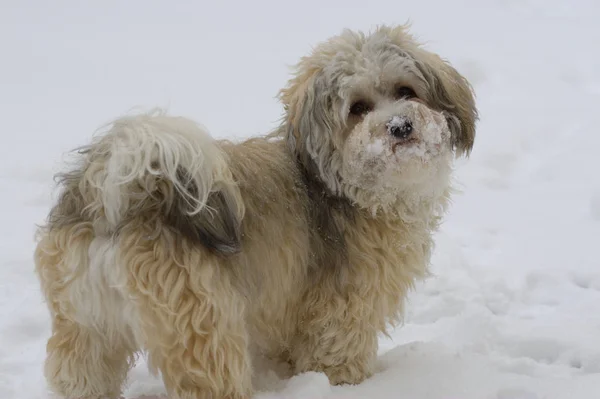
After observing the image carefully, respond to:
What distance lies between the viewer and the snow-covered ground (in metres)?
3.20

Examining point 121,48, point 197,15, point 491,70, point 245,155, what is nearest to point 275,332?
point 245,155

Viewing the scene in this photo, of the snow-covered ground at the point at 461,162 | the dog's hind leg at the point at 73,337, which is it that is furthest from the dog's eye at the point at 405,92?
the dog's hind leg at the point at 73,337

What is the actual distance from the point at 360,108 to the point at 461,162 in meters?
3.43

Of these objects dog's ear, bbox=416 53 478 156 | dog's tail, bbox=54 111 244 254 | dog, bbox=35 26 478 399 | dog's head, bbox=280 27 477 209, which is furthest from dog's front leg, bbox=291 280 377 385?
dog's ear, bbox=416 53 478 156

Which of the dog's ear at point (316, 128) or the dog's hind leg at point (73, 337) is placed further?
the dog's ear at point (316, 128)

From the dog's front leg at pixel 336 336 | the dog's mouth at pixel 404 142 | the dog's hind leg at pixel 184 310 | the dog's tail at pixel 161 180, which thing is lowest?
the dog's front leg at pixel 336 336

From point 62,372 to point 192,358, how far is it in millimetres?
539

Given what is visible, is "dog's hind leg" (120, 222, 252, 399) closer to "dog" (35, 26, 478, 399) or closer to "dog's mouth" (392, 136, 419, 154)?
"dog" (35, 26, 478, 399)

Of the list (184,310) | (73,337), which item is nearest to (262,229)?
(184,310)

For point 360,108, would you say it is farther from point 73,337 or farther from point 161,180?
point 73,337

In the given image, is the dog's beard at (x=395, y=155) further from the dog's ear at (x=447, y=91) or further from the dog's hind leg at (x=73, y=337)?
the dog's hind leg at (x=73, y=337)

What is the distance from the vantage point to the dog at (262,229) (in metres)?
2.31

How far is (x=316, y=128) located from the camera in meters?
2.75

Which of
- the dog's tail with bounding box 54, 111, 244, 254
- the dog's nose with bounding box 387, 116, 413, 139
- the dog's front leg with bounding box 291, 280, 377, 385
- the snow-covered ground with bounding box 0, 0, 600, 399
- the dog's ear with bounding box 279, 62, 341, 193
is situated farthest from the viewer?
the snow-covered ground with bounding box 0, 0, 600, 399
